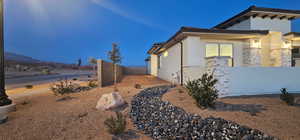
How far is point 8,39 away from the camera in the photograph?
63562 millimetres

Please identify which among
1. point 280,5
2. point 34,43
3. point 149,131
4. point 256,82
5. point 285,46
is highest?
point 280,5

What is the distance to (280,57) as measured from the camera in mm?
8039

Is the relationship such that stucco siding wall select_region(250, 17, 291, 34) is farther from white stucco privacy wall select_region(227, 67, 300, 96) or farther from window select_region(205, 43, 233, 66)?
white stucco privacy wall select_region(227, 67, 300, 96)

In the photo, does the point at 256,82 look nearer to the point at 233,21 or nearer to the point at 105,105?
the point at 105,105

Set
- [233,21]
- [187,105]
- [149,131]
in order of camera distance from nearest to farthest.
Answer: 1. [149,131]
2. [187,105]
3. [233,21]

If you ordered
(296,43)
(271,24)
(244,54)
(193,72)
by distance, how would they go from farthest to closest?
(271,24), (296,43), (244,54), (193,72)

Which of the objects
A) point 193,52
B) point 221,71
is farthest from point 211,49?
point 221,71

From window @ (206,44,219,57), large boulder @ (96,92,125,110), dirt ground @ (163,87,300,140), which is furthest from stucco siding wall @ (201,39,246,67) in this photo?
large boulder @ (96,92,125,110)

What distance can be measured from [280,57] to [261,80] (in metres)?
5.05

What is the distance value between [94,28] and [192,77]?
8989 centimetres

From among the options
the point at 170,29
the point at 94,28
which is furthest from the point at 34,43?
the point at 170,29

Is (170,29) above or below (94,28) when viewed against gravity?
below

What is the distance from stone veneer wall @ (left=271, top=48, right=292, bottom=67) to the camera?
26.4 ft

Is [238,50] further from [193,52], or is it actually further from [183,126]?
[183,126]
